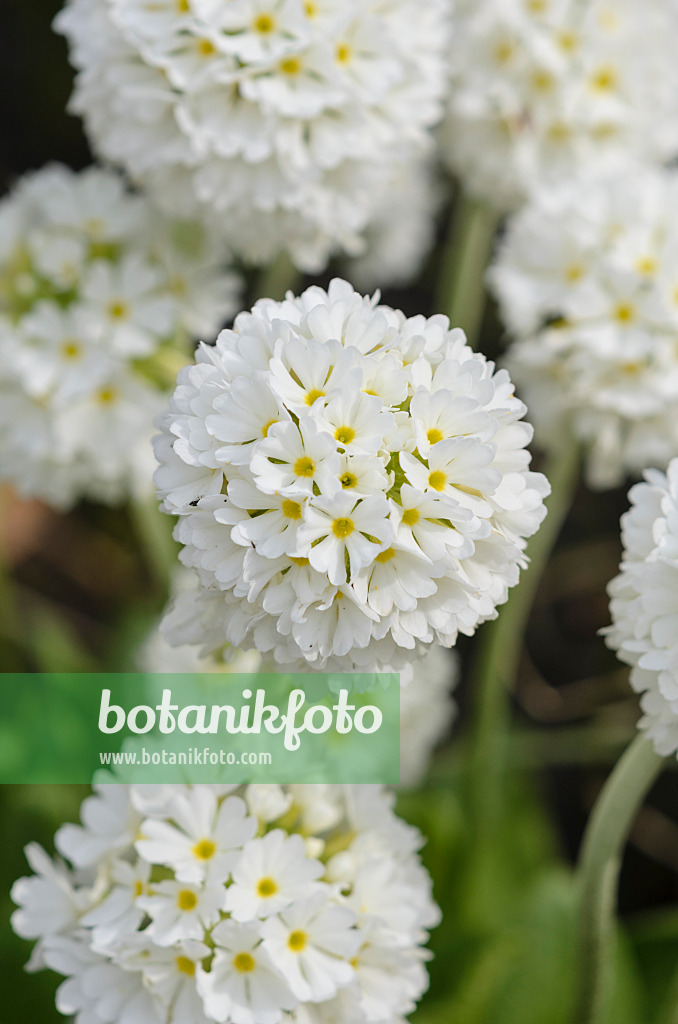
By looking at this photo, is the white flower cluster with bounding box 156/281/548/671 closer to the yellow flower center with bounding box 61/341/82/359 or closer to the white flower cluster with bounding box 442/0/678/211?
the yellow flower center with bounding box 61/341/82/359

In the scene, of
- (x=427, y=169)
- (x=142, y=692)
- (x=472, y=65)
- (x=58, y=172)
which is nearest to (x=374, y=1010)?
(x=142, y=692)

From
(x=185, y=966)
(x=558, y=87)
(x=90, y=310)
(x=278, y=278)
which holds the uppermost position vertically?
(x=558, y=87)

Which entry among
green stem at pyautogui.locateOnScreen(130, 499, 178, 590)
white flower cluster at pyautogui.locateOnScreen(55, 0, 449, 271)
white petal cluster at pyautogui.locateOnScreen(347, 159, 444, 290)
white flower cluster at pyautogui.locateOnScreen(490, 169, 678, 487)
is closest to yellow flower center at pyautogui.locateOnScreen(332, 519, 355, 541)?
white flower cluster at pyautogui.locateOnScreen(55, 0, 449, 271)

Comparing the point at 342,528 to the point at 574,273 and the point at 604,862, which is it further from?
the point at 574,273

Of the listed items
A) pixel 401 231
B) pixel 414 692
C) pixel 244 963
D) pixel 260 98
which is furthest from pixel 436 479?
pixel 401 231

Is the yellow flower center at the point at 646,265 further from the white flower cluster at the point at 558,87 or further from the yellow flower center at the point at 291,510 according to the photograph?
the yellow flower center at the point at 291,510
